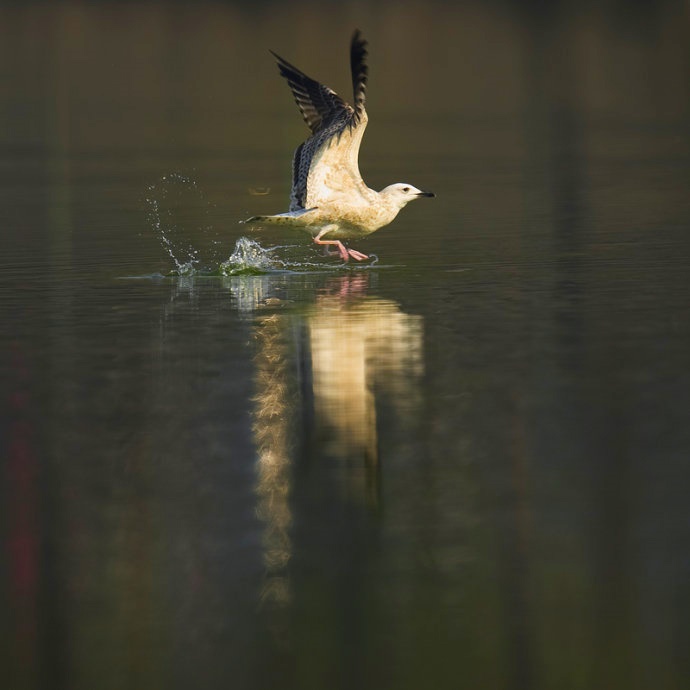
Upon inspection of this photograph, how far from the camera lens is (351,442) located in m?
9.20

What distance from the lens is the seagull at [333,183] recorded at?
16.7 metres

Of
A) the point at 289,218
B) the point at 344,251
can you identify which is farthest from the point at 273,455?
the point at 344,251

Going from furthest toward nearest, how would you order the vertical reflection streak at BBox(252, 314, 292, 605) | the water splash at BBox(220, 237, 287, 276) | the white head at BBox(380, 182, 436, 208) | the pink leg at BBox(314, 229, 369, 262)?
1. the white head at BBox(380, 182, 436, 208)
2. the pink leg at BBox(314, 229, 369, 262)
3. the water splash at BBox(220, 237, 287, 276)
4. the vertical reflection streak at BBox(252, 314, 292, 605)

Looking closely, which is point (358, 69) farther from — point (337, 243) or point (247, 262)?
point (247, 262)

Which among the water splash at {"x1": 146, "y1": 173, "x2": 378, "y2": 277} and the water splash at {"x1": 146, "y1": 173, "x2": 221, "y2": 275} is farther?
the water splash at {"x1": 146, "y1": 173, "x2": 221, "y2": 275}

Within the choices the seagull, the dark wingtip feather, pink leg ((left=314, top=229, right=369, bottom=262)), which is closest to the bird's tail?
the seagull

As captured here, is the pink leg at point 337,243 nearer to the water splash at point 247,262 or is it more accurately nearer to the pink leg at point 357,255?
the pink leg at point 357,255

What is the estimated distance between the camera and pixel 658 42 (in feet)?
203

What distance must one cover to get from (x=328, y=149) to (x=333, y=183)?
13.2 inches

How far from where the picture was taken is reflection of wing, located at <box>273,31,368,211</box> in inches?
651

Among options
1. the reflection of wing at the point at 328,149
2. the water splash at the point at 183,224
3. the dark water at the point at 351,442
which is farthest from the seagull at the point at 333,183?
the water splash at the point at 183,224

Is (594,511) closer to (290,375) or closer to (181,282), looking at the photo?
(290,375)

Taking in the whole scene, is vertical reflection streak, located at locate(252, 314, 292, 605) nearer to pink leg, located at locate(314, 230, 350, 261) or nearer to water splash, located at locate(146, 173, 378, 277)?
water splash, located at locate(146, 173, 378, 277)

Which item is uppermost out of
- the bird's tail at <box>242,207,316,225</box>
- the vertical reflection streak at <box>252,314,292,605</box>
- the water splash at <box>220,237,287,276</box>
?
the bird's tail at <box>242,207,316,225</box>
